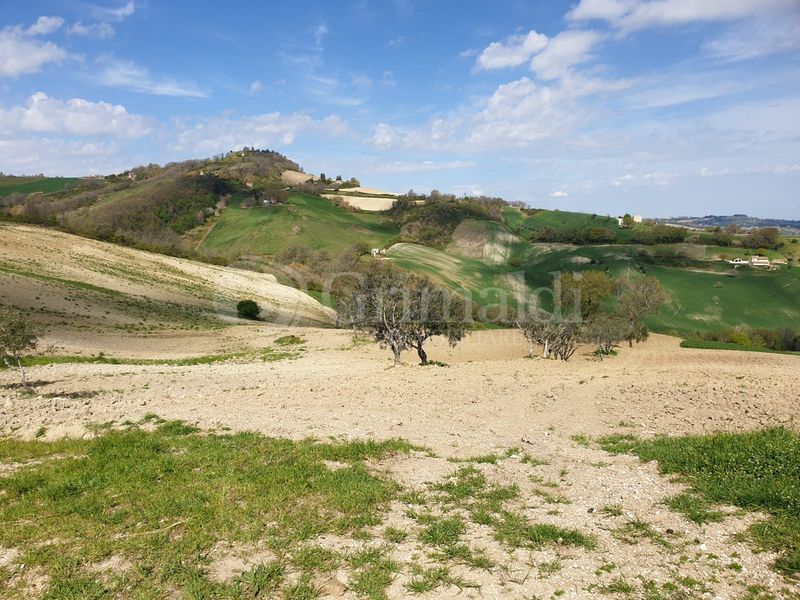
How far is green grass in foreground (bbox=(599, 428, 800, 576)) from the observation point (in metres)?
7.15

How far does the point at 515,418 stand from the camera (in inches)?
624

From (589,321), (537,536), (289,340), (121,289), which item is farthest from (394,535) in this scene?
(121,289)

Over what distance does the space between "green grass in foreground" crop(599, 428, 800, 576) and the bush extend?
53734 millimetres

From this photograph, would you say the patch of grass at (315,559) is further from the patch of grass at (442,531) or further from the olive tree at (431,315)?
the olive tree at (431,315)

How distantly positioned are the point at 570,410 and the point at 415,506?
32.9 feet

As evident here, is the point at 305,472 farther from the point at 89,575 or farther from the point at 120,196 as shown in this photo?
the point at 120,196

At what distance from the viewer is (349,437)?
12.7 meters

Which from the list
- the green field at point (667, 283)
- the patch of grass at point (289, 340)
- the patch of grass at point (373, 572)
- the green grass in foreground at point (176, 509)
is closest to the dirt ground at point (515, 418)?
the patch of grass at point (373, 572)

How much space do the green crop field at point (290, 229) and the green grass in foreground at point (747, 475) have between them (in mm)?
120843

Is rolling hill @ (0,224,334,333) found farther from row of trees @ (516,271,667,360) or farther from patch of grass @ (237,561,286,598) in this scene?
patch of grass @ (237,561,286,598)

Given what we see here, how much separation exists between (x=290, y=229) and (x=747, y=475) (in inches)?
5539

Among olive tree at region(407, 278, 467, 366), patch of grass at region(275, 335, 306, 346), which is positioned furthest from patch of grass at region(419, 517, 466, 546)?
patch of grass at region(275, 335, 306, 346)

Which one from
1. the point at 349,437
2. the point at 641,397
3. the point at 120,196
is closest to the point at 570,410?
the point at 641,397

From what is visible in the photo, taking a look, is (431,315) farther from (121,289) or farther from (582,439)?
(121,289)
